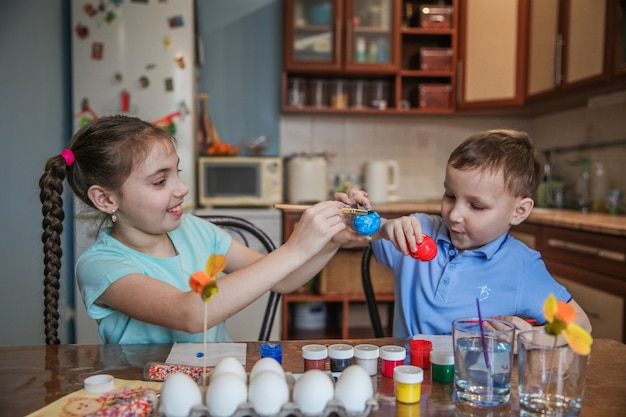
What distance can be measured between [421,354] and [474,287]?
39 cm

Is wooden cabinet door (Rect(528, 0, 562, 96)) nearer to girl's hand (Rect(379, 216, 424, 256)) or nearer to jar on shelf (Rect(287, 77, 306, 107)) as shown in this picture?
jar on shelf (Rect(287, 77, 306, 107))

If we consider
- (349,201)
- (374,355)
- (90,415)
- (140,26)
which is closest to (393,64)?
(140,26)

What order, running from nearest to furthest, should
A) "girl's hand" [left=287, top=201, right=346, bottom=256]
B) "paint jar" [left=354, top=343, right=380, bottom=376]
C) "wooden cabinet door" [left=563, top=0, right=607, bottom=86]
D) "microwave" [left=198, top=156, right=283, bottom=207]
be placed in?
"paint jar" [left=354, top=343, right=380, bottom=376]
"girl's hand" [left=287, top=201, right=346, bottom=256]
"wooden cabinet door" [left=563, top=0, right=607, bottom=86]
"microwave" [left=198, top=156, right=283, bottom=207]

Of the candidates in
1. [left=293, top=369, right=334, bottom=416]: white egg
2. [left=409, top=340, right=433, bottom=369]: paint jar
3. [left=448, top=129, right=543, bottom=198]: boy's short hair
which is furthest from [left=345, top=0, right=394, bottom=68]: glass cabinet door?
[left=293, top=369, right=334, bottom=416]: white egg

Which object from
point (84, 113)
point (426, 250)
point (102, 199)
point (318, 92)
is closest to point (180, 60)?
point (84, 113)

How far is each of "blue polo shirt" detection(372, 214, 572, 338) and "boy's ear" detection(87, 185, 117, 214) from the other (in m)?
0.70

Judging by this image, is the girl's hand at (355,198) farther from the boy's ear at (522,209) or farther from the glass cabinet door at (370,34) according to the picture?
the glass cabinet door at (370,34)

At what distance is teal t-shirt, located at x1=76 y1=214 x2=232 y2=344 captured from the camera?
112 cm

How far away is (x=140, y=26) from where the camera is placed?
308 centimetres

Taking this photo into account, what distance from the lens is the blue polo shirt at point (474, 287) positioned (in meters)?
1.24

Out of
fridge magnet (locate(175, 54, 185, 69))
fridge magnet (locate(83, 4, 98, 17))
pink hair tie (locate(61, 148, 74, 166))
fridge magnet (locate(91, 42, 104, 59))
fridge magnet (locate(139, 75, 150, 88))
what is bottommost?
pink hair tie (locate(61, 148, 74, 166))

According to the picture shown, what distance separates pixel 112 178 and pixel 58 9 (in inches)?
97.6

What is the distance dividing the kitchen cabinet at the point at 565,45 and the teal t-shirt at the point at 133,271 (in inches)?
83.2

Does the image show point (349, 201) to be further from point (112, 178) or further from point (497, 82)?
point (497, 82)
